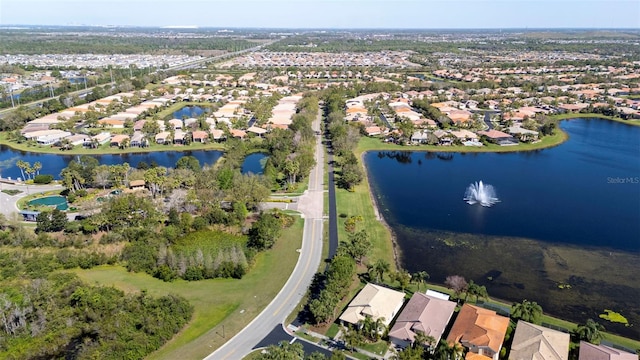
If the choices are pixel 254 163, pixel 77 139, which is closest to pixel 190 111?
pixel 77 139

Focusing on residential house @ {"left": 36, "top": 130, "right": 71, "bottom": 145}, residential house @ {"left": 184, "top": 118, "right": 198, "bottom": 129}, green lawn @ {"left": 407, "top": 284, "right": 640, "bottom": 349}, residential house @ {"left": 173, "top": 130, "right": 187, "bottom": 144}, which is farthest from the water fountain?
residential house @ {"left": 36, "top": 130, "right": 71, "bottom": 145}

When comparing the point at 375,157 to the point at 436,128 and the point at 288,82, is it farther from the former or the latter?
the point at 288,82

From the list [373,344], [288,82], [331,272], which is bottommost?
[373,344]

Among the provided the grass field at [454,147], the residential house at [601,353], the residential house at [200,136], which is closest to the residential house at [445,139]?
the grass field at [454,147]

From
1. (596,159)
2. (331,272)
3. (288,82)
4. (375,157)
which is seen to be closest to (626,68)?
(596,159)

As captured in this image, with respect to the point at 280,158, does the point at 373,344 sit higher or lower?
lower

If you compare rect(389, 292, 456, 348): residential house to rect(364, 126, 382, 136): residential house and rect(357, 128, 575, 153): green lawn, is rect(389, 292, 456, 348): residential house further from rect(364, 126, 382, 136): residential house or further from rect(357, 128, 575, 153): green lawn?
rect(364, 126, 382, 136): residential house

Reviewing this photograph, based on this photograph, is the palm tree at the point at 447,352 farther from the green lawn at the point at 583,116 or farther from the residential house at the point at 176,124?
the green lawn at the point at 583,116
